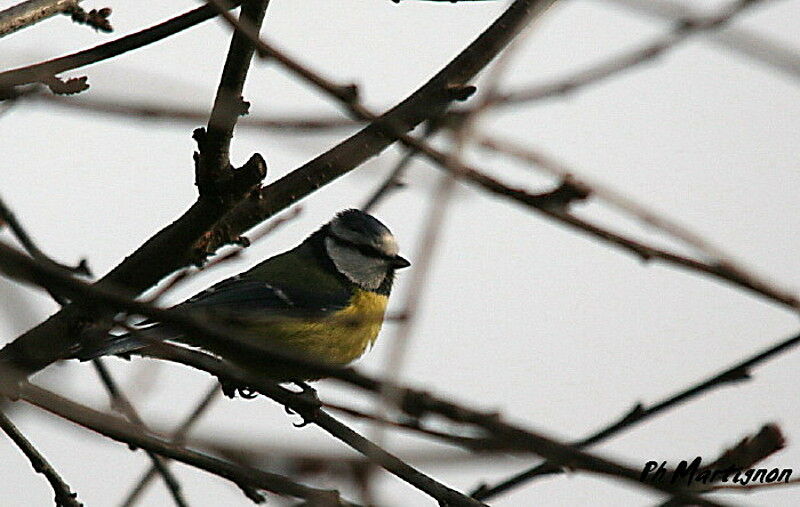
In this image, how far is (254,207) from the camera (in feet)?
8.52

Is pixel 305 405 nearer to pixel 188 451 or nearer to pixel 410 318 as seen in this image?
pixel 188 451

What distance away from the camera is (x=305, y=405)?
2578mm

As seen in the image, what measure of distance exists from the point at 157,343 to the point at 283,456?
0.34 meters

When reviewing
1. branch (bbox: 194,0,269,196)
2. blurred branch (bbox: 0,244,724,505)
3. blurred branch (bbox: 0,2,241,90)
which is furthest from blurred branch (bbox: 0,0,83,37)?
blurred branch (bbox: 0,244,724,505)

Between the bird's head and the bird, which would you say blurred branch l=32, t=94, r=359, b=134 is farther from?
the bird's head

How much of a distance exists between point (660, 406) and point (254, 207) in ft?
3.60

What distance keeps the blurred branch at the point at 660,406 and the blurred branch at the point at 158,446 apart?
44cm

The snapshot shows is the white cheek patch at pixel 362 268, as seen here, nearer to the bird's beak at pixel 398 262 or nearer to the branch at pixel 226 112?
the bird's beak at pixel 398 262

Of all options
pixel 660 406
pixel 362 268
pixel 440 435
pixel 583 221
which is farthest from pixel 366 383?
pixel 362 268

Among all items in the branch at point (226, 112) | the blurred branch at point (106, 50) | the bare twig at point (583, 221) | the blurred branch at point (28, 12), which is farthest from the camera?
the blurred branch at point (28, 12)

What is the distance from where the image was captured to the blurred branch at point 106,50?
6.15 ft

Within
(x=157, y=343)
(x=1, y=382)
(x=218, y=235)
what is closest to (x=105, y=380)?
(x=218, y=235)

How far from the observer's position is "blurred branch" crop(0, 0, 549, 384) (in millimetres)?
2344

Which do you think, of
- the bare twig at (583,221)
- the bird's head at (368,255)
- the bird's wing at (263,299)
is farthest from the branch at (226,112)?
the bird's head at (368,255)
